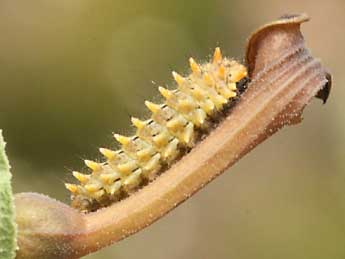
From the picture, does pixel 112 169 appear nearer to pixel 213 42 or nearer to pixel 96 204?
pixel 96 204

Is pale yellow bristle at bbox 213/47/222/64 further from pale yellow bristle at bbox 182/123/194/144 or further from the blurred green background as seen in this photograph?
the blurred green background

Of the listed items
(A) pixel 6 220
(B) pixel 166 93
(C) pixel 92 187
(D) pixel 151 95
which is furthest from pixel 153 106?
(D) pixel 151 95

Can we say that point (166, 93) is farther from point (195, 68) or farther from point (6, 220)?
point (6, 220)

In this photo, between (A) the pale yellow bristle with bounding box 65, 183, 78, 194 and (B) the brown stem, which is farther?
(A) the pale yellow bristle with bounding box 65, 183, 78, 194

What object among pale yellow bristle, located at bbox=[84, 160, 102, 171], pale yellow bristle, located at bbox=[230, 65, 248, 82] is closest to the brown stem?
pale yellow bristle, located at bbox=[230, 65, 248, 82]

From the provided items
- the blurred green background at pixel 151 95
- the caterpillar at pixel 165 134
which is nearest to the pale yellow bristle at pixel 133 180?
the caterpillar at pixel 165 134

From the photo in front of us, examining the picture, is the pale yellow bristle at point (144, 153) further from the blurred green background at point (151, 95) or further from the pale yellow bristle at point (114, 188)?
the blurred green background at point (151, 95)
